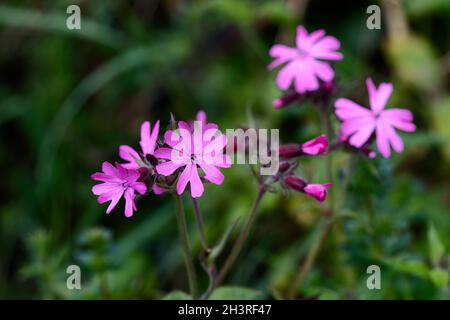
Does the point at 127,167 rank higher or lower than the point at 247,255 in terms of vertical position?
higher

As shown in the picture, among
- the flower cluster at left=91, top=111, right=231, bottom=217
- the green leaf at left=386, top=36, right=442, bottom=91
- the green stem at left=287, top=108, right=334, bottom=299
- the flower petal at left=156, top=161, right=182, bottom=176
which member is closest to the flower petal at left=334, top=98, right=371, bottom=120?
the green stem at left=287, top=108, right=334, bottom=299

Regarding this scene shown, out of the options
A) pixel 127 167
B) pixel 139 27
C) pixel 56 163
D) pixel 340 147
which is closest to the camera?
pixel 127 167

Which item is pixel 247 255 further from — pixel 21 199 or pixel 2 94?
pixel 2 94

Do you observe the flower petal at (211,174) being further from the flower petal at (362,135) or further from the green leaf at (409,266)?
the green leaf at (409,266)

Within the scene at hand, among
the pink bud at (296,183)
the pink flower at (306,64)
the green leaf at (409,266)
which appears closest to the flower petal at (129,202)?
the pink bud at (296,183)

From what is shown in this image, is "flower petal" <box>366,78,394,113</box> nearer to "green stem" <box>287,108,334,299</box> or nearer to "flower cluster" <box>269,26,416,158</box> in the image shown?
"flower cluster" <box>269,26,416,158</box>


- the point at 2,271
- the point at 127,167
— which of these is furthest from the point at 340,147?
the point at 2,271

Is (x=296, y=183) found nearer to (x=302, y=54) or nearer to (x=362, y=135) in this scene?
(x=362, y=135)
